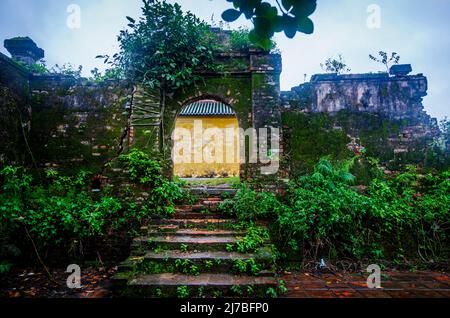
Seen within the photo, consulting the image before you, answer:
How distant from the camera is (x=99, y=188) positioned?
6078 mm

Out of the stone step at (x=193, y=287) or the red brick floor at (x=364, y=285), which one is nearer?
the stone step at (x=193, y=287)

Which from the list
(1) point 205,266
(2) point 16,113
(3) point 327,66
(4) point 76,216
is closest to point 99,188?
(4) point 76,216

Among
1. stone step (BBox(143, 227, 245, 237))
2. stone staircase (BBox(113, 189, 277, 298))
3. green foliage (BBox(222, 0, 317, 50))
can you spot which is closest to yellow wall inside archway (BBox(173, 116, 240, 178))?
stone staircase (BBox(113, 189, 277, 298))

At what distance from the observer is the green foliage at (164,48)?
574 cm

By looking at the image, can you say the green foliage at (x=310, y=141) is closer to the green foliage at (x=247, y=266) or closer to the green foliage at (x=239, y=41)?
the green foliage at (x=239, y=41)

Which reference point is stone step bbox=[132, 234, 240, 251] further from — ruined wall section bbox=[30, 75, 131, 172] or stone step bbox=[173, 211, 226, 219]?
ruined wall section bbox=[30, 75, 131, 172]

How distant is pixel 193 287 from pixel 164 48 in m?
4.98

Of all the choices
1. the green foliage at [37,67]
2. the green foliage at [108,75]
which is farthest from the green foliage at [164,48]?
the green foliage at [37,67]

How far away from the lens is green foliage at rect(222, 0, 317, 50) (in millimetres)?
1574

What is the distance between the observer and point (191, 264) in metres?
3.68

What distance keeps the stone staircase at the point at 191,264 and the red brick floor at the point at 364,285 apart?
2.05 ft

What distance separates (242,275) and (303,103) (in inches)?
180

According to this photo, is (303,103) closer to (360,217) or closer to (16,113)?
(360,217)

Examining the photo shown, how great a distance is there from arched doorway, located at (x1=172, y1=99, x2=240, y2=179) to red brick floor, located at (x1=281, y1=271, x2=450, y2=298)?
885 cm
